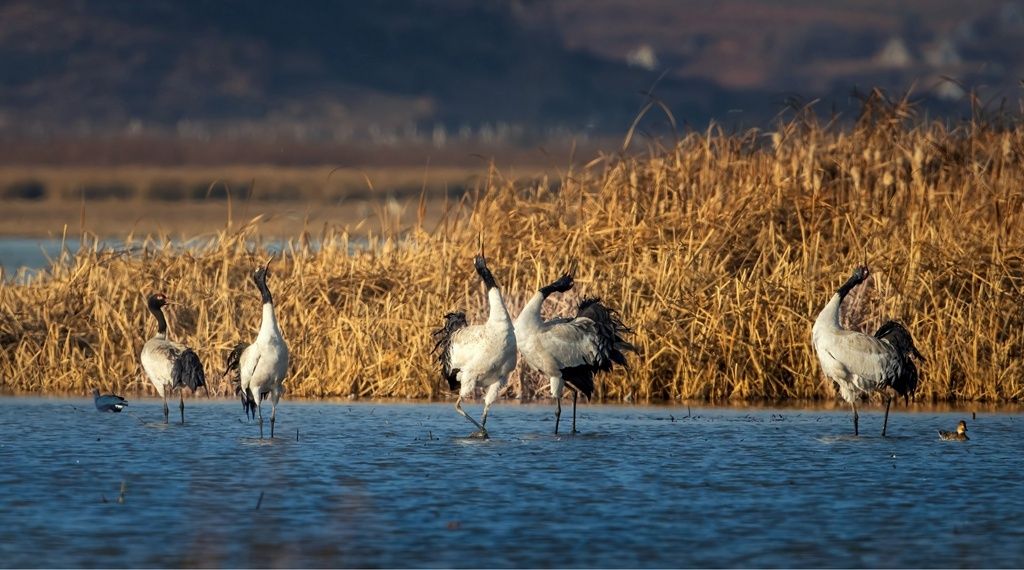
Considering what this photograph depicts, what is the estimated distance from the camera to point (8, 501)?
36.4ft

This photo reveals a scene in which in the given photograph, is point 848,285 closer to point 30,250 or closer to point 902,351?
point 902,351

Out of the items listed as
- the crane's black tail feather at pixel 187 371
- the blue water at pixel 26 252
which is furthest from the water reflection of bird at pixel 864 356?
the blue water at pixel 26 252

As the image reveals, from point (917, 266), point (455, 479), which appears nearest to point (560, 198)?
point (917, 266)

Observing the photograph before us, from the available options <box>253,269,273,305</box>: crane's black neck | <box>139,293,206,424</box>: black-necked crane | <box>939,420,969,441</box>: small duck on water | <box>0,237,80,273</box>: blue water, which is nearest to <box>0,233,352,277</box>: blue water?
<box>0,237,80,273</box>: blue water

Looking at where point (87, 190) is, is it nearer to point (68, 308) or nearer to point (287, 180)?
point (287, 180)

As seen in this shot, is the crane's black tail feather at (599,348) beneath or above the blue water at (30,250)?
beneath

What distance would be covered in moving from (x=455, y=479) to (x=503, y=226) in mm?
7678

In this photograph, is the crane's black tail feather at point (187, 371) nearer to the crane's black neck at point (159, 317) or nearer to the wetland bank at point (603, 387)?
the wetland bank at point (603, 387)

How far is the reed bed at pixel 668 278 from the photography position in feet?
56.7

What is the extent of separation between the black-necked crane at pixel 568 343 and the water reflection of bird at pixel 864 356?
5.78ft

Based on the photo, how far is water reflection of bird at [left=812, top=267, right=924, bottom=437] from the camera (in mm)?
14516

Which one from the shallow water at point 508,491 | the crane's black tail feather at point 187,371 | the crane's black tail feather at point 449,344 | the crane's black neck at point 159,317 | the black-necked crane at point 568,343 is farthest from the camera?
the crane's black neck at point 159,317

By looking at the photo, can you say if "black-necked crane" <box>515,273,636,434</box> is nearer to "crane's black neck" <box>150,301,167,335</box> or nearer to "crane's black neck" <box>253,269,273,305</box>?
"crane's black neck" <box>253,269,273,305</box>

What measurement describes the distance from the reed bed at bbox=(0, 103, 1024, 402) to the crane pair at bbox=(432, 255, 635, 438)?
79.5 inches
